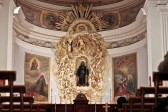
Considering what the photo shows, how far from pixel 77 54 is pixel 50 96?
2409mm

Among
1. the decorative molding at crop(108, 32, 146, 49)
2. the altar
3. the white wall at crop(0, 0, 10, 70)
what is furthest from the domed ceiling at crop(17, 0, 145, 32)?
the altar

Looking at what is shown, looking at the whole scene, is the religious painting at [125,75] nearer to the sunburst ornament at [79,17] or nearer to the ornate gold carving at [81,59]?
the ornate gold carving at [81,59]

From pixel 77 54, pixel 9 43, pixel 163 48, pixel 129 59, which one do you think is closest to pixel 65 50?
pixel 77 54

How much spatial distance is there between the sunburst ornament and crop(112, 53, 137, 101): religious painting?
6.28ft

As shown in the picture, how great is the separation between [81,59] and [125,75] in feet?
7.48

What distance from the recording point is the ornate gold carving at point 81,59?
1834 centimetres

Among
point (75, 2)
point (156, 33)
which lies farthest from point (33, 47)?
point (156, 33)

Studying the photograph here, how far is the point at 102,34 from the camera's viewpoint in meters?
18.9

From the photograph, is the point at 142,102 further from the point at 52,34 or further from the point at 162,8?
the point at 52,34

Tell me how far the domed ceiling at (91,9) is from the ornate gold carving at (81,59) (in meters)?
0.72

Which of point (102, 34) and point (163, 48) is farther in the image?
point (102, 34)

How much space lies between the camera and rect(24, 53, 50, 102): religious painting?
57.6 feet

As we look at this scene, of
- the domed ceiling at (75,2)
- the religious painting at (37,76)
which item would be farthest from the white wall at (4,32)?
the domed ceiling at (75,2)

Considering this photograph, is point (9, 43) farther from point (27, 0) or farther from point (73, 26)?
point (73, 26)
